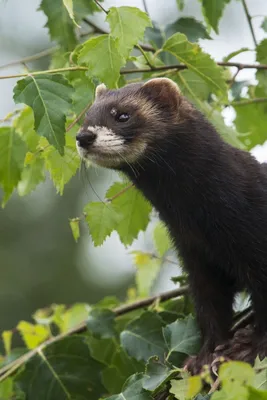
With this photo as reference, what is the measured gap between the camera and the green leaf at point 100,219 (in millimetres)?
2561

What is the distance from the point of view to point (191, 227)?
2.45m

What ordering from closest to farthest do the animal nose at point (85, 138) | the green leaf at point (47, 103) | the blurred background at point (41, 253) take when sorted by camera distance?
the green leaf at point (47, 103) < the animal nose at point (85, 138) < the blurred background at point (41, 253)

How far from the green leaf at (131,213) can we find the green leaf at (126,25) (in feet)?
2.17

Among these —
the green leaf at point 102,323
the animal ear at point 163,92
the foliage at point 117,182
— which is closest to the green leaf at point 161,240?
the foliage at point 117,182

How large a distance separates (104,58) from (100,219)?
54 centimetres

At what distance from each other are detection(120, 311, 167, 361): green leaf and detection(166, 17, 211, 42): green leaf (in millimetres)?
922

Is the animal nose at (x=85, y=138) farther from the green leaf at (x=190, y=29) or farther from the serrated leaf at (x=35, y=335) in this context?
the serrated leaf at (x=35, y=335)

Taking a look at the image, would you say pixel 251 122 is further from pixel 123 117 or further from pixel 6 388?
pixel 6 388

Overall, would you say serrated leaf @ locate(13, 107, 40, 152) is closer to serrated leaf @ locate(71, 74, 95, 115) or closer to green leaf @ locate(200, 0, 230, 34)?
serrated leaf @ locate(71, 74, 95, 115)

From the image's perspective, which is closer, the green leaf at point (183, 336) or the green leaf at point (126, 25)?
the green leaf at point (126, 25)

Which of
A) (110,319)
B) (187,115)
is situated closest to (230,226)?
(187,115)

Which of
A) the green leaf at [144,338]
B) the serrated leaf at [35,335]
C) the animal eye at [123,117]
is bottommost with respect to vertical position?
the green leaf at [144,338]

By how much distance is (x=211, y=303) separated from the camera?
259 cm

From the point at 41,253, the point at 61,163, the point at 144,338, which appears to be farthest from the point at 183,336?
the point at 41,253
